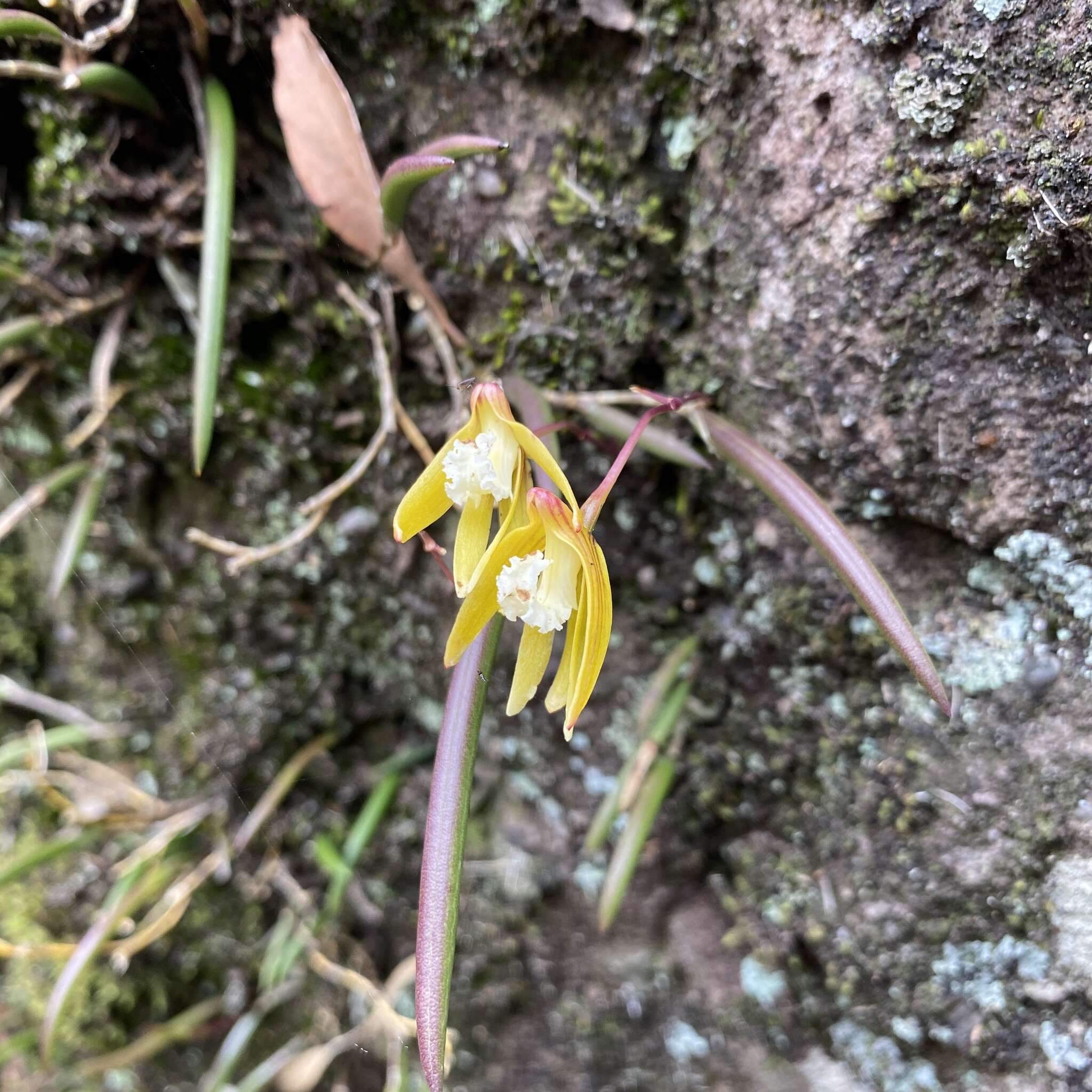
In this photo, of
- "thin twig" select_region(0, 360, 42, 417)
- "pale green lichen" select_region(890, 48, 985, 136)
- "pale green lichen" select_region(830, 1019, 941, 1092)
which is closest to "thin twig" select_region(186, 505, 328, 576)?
"thin twig" select_region(0, 360, 42, 417)

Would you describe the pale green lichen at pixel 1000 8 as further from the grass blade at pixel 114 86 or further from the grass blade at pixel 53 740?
the grass blade at pixel 53 740

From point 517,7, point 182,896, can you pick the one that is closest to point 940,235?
point 517,7

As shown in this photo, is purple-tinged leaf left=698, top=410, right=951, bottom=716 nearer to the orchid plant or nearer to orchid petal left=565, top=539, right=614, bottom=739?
the orchid plant

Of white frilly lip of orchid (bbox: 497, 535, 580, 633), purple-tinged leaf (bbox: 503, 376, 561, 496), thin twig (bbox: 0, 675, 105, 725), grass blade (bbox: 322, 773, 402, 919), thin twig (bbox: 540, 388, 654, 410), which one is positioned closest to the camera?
white frilly lip of orchid (bbox: 497, 535, 580, 633)

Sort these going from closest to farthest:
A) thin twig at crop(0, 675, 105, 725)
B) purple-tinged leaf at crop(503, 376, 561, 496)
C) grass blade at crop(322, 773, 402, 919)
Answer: purple-tinged leaf at crop(503, 376, 561, 496) → grass blade at crop(322, 773, 402, 919) → thin twig at crop(0, 675, 105, 725)

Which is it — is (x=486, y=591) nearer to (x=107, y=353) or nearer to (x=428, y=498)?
(x=428, y=498)

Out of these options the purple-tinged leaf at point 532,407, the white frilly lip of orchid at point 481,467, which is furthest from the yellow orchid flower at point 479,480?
the purple-tinged leaf at point 532,407
